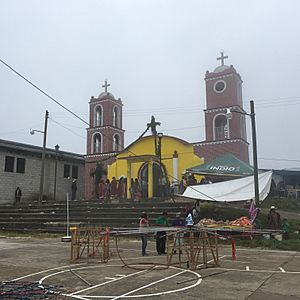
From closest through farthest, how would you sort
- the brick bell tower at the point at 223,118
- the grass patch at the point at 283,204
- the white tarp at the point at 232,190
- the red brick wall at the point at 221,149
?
the white tarp at the point at 232,190 < the grass patch at the point at 283,204 < the red brick wall at the point at 221,149 < the brick bell tower at the point at 223,118

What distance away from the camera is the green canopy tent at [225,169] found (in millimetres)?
25781

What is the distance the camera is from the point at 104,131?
42719mm

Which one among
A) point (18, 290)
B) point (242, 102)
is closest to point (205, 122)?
point (242, 102)

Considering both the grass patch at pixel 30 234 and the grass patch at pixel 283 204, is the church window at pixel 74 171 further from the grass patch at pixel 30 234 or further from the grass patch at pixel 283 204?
the grass patch at pixel 283 204

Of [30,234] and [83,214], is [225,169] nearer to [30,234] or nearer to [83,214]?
[83,214]

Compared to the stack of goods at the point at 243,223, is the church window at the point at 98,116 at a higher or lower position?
higher

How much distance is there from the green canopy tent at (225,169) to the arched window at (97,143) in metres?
17.5

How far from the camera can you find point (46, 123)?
28.8m

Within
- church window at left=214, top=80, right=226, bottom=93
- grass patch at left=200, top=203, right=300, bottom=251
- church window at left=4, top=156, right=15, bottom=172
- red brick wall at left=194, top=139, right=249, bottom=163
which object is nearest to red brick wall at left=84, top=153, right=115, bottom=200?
church window at left=4, top=156, right=15, bottom=172

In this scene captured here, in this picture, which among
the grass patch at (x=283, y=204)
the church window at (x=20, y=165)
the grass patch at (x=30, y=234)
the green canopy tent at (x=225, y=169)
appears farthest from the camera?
the church window at (x=20, y=165)

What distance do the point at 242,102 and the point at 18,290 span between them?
34.1 meters

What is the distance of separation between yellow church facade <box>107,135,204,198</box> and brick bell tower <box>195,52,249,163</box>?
1.26 metres

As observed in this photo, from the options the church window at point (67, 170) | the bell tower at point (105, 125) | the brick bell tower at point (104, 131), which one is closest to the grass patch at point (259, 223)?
the brick bell tower at point (104, 131)

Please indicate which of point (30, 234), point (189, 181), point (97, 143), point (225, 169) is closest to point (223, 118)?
point (189, 181)
